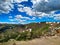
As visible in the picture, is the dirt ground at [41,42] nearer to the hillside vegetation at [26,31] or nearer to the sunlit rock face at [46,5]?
the hillside vegetation at [26,31]

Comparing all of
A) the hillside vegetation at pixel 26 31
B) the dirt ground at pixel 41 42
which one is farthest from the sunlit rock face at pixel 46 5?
the dirt ground at pixel 41 42

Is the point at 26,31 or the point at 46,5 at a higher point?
the point at 46,5

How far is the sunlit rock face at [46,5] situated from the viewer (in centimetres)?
343

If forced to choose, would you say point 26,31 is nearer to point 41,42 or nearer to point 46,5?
point 41,42

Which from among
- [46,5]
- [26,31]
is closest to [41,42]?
[26,31]

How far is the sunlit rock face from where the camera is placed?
135 inches

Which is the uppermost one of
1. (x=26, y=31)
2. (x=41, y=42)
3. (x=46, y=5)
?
(x=46, y=5)

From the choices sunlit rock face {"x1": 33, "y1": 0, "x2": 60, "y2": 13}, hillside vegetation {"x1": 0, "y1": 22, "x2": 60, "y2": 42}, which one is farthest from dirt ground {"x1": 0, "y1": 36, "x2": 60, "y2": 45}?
sunlit rock face {"x1": 33, "y1": 0, "x2": 60, "y2": 13}

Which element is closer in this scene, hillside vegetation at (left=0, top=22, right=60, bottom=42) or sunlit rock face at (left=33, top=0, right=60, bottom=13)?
hillside vegetation at (left=0, top=22, right=60, bottom=42)

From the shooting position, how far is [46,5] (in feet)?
11.3

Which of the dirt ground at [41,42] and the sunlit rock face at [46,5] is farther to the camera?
the sunlit rock face at [46,5]

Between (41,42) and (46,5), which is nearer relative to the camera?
(41,42)

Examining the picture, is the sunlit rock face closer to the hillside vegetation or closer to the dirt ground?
the hillside vegetation

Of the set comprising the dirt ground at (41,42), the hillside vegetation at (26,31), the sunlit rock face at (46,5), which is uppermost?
the sunlit rock face at (46,5)
